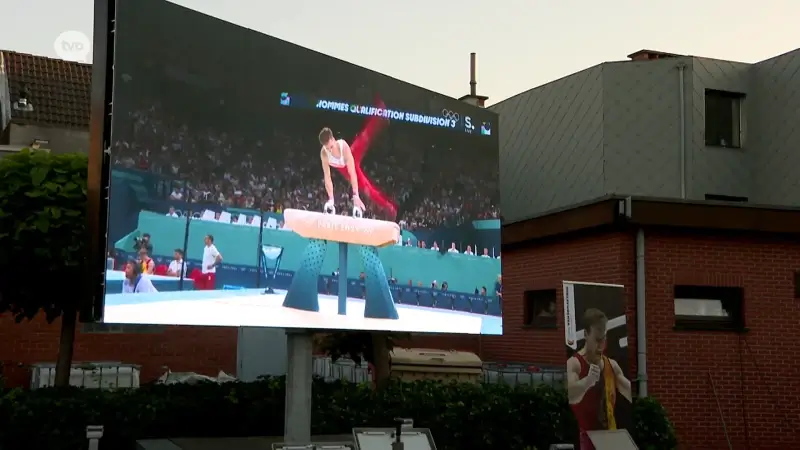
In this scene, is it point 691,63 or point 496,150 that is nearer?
point 496,150

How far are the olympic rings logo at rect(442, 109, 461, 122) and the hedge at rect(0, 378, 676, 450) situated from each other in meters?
3.22

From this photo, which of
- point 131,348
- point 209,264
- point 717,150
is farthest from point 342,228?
point 717,150

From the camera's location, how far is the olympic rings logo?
8.91 meters

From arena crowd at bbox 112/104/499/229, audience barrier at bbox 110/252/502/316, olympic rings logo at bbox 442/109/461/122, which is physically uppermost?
olympic rings logo at bbox 442/109/461/122

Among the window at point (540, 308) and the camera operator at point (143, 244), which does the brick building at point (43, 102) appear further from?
the camera operator at point (143, 244)

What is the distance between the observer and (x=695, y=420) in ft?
39.6

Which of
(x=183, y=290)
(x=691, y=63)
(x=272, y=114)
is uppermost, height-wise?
(x=691, y=63)

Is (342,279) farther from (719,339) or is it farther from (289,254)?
(719,339)

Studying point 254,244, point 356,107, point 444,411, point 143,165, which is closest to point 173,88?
point 143,165

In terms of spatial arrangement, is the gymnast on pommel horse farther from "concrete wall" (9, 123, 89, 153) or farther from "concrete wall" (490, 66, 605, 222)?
"concrete wall" (9, 123, 89, 153)

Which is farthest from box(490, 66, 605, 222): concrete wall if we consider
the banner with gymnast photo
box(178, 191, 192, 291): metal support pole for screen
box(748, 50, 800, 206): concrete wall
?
box(178, 191, 192, 291): metal support pole for screen

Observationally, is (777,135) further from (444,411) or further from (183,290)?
(183,290)

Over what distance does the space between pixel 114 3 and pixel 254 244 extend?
86.0 inches

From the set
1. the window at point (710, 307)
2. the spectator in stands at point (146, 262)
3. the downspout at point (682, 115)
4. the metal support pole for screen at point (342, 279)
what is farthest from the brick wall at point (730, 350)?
the spectator in stands at point (146, 262)
